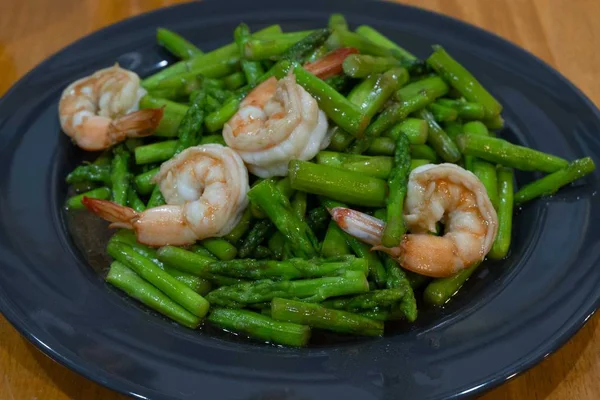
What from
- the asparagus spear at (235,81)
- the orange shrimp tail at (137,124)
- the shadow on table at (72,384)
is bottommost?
the shadow on table at (72,384)

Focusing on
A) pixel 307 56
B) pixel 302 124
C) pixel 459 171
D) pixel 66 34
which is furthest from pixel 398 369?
pixel 66 34

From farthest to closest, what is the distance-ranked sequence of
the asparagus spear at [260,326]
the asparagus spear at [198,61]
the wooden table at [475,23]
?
the wooden table at [475,23]
the asparagus spear at [198,61]
the asparagus spear at [260,326]

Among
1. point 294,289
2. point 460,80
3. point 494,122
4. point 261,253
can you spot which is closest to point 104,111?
point 261,253

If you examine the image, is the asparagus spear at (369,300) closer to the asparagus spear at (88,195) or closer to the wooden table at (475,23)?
the asparagus spear at (88,195)

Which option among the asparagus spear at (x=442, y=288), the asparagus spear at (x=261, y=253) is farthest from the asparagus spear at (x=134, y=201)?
the asparagus spear at (x=442, y=288)

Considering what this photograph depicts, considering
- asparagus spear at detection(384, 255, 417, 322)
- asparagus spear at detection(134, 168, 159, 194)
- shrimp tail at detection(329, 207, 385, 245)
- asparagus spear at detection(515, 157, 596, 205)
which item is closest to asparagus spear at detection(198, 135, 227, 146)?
asparagus spear at detection(134, 168, 159, 194)

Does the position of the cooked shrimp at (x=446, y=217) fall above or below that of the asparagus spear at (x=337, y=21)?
below

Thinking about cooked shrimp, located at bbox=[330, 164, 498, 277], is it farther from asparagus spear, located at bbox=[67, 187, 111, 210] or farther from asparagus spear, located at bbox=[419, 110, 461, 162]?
asparagus spear, located at bbox=[67, 187, 111, 210]
